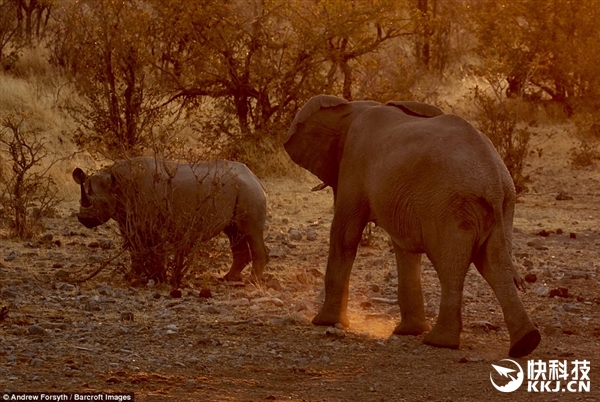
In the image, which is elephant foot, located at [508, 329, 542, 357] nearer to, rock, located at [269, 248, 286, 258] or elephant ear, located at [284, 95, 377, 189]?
elephant ear, located at [284, 95, 377, 189]

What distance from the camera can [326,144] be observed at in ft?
29.3

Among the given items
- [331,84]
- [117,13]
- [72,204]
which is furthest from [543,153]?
[72,204]

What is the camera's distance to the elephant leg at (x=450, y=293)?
7.67 metres

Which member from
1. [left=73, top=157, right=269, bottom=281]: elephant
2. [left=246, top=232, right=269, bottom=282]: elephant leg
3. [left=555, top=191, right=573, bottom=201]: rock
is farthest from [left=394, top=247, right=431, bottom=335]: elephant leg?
[left=555, top=191, right=573, bottom=201]: rock

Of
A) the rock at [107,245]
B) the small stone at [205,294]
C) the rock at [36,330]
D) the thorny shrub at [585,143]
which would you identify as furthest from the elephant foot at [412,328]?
the thorny shrub at [585,143]

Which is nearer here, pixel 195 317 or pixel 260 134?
pixel 195 317

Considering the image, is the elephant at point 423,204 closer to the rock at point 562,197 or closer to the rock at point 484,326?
the rock at point 484,326

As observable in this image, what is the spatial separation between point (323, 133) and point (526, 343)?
2378 mm

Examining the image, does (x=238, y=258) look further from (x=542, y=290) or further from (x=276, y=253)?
(x=542, y=290)

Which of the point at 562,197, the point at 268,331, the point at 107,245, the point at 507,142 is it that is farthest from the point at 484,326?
the point at 507,142

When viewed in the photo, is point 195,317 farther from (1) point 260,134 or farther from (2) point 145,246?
(1) point 260,134

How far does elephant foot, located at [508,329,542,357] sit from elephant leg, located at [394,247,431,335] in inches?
41.9

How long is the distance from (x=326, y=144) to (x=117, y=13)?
9.97 metres

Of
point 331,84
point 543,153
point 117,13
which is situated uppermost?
point 117,13
